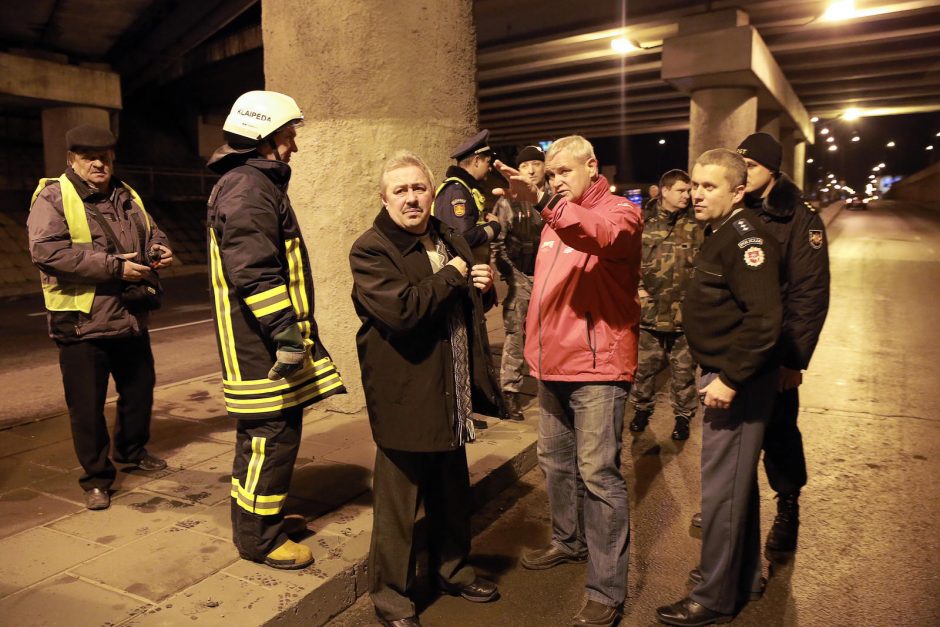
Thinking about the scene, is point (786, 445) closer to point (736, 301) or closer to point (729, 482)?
point (729, 482)


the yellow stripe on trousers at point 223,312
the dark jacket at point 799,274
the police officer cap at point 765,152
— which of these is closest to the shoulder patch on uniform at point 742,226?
the dark jacket at point 799,274

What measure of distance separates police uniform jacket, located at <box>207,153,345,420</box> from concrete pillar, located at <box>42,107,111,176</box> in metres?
19.6

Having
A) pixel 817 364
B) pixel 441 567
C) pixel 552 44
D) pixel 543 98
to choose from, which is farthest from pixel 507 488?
pixel 543 98

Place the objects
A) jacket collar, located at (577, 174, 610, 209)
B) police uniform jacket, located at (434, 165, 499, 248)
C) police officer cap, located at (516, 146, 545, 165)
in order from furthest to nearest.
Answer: police uniform jacket, located at (434, 165, 499, 248) < police officer cap, located at (516, 146, 545, 165) < jacket collar, located at (577, 174, 610, 209)

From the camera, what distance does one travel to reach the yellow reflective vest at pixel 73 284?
413cm

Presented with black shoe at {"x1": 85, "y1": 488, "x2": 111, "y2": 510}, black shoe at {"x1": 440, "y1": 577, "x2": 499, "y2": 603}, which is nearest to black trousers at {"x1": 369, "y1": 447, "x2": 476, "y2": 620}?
black shoe at {"x1": 440, "y1": 577, "x2": 499, "y2": 603}

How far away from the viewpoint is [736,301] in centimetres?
295

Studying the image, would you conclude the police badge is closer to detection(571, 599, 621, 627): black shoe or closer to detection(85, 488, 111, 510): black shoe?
detection(571, 599, 621, 627): black shoe

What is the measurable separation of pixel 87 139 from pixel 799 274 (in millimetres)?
3817

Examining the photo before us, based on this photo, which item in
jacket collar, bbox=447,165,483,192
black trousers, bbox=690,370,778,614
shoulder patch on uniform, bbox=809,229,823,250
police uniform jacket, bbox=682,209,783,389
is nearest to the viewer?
police uniform jacket, bbox=682,209,783,389

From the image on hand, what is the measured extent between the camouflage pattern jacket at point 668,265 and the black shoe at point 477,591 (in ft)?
9.01

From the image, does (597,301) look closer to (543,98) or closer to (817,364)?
(817,364)

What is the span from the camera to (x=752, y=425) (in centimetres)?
306

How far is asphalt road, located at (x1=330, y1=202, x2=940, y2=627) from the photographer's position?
3309 mm
